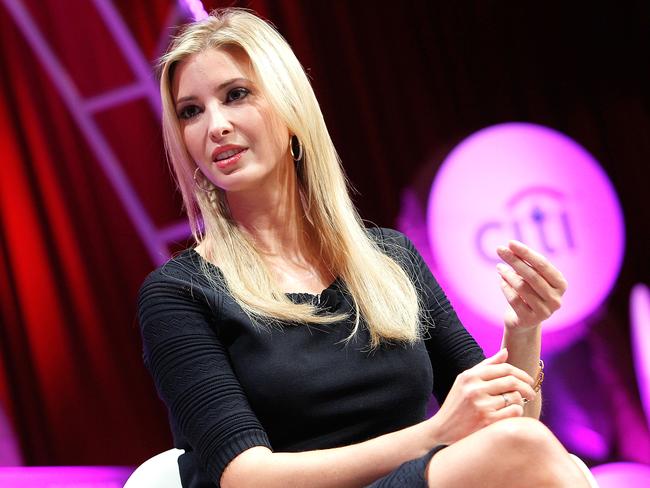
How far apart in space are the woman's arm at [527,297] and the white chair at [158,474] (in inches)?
25.6

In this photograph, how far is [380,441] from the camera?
1312 millimetres

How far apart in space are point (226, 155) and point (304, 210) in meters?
0.23

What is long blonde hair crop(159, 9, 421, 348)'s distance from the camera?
156cm

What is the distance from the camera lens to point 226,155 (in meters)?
1.59

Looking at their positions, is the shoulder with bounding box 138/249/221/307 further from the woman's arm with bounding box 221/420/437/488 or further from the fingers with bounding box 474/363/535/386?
the fingers with bounding box 474/363/535/386

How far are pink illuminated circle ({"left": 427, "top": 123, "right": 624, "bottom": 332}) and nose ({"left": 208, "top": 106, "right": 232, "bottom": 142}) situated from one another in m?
2.12

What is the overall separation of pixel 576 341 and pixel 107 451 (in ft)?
6.48

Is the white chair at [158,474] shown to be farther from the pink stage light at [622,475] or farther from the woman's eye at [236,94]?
the pink stage light at [622,475]

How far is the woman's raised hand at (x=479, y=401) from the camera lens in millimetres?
1244

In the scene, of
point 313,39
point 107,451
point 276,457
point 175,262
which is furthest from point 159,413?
point 276,457

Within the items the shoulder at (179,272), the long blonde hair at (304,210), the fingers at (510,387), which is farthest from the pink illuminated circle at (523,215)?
the fingers at (510,387)

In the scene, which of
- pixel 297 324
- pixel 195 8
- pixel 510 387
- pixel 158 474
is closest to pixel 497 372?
pixel 510 387

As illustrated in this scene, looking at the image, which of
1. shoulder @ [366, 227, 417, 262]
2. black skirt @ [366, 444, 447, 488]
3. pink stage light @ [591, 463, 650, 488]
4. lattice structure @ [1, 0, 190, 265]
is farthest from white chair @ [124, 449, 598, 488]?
pink stage light @ [591, 463, 650, 488]

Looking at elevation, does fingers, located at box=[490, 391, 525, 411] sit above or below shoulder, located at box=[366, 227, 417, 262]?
below
